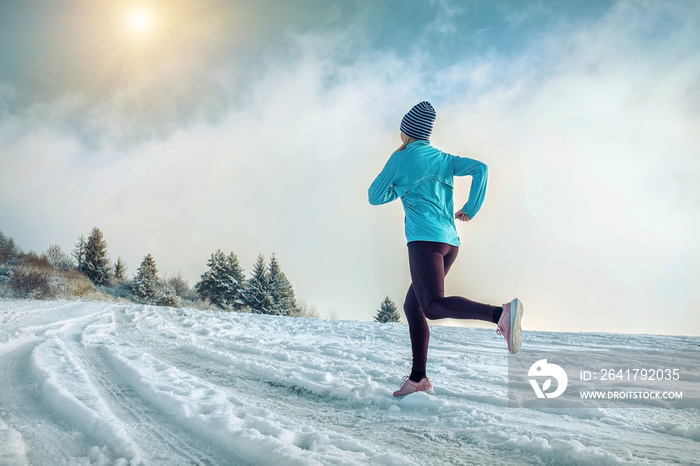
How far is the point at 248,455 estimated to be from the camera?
5.77ft

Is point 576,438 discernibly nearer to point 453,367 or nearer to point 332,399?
point 332,399

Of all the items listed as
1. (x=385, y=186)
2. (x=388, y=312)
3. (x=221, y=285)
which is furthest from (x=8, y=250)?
(x=385, y=186)

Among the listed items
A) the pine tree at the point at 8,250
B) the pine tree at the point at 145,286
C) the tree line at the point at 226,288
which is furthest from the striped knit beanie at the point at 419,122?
the pine tree at the point at 8,250

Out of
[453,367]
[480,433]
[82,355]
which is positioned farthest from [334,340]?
[480,433]

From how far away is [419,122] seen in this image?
10.4 ft

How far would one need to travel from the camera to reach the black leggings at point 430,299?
2.62m

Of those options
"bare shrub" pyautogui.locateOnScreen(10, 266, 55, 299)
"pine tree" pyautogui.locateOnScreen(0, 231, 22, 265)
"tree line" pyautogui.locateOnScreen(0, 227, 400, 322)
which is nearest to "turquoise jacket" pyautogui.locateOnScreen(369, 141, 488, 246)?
"bare shrub" pyautogui.locateOnScreen(10, 266, 55, 299)

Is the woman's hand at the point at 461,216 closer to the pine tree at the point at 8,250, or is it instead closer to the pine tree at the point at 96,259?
the pine tree at the point at 8,250

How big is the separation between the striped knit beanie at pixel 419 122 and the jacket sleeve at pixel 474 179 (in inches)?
14.2

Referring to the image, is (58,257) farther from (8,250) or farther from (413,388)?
(413,388)

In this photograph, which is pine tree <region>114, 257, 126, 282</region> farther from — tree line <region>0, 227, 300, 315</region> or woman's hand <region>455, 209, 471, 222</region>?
woman's hand <region>455, 209, 471, 222</region>

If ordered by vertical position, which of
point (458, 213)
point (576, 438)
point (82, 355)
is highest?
point (458, 213)

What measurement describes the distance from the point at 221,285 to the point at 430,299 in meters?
27.3

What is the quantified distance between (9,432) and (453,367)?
3.57m
